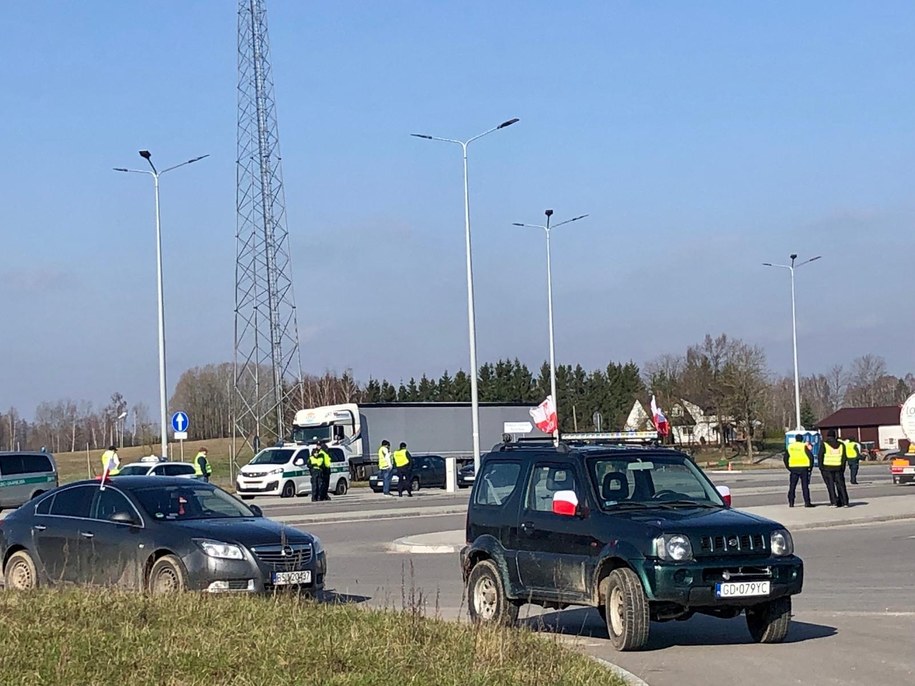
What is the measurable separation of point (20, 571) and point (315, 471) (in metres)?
25.5

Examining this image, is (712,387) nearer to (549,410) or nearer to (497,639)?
(549,410)

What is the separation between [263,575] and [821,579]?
7834 millimetres

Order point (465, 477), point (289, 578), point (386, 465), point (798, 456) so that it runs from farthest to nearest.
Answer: point (465, 477) → point (386, 465) → point (798, 456) → point (289, 578)

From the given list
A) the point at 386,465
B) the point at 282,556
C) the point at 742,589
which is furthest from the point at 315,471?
the point at 742,589

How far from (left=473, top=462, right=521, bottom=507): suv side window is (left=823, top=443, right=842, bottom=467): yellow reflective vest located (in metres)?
17.8

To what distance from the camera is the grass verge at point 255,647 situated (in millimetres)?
7953

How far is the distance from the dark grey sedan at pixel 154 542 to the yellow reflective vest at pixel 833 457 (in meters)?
17.4

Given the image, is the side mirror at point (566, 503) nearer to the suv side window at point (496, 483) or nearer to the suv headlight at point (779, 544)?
the suv side window at point (496, 483)

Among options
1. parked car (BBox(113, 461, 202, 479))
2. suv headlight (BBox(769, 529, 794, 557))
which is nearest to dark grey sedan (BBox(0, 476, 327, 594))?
suv headlight (BBox(769, 529, 794, 557))

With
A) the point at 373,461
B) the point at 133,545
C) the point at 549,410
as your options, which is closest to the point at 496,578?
the point at 133,545

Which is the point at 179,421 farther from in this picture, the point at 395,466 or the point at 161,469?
the point at 395,466

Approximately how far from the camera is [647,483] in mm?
11750

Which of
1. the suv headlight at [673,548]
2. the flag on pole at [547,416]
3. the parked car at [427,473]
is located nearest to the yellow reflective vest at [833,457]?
the flag on pole at [547,416]

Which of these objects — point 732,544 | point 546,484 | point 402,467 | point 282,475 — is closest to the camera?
point 732,544
